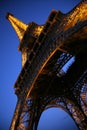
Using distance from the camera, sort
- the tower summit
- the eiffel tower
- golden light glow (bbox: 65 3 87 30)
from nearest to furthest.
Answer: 1. golden light glow (bbox: 65 3 87 30)
2. the eiffel tower
3. the tower summit

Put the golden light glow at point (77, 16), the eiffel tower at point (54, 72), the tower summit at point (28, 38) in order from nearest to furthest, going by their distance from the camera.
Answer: the golden light glow at point (77, 16) → the eiffel tower at point (54, 72) → the tower summit at point (28, 38)

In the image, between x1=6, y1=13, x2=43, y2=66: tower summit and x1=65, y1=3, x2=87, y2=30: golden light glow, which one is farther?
x1=6, y1=13, x2=43, y2=66: tower summit

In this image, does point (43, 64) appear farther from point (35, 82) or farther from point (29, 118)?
point (29, 118)

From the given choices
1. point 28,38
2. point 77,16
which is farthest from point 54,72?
point 28,38

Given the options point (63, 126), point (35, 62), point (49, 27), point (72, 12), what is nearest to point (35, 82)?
point (35, 62)

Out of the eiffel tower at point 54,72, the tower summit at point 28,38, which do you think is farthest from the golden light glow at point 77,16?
the tower summit at point 28,38

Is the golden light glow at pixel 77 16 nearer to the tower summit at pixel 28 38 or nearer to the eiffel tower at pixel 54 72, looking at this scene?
the eiffel tower at pixel 54 72

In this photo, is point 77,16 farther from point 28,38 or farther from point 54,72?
point 28,38

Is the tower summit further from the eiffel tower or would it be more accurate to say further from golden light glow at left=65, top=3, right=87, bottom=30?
golden light glow at left=65, top=3, right=87, bottom=30

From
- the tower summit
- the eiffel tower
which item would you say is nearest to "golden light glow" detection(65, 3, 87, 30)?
the eiffel tower
